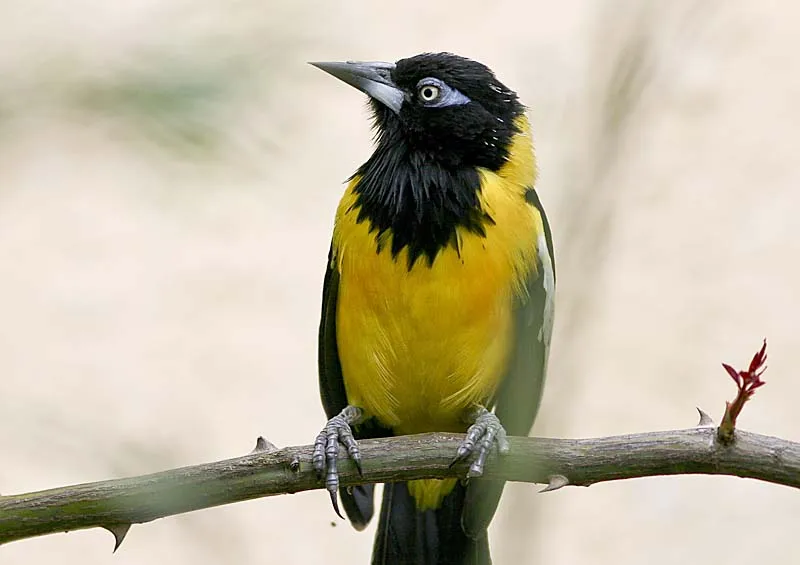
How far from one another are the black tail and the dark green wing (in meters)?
0.08

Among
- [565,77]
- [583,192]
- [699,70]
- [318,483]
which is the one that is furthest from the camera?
[699,70]

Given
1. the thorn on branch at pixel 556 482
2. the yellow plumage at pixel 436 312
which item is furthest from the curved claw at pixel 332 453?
the thorn on branch at pixel 556 482

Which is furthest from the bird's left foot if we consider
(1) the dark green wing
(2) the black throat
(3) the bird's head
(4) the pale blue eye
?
(4) the pale blue eye

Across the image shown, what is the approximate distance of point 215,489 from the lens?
2086mm

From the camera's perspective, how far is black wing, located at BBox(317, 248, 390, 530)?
320 centimetres

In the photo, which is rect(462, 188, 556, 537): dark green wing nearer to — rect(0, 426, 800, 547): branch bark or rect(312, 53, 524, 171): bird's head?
rect(312, 53, 524, 171): bird's head

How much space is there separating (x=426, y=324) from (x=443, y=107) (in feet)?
2.10

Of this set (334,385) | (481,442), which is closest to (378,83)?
(334,385)

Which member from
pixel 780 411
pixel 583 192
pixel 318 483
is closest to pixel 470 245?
pixel 318 483

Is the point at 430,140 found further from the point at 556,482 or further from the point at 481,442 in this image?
the point at 556,482

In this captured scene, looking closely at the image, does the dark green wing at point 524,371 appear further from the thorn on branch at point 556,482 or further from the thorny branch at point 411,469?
the thorn on branch at point 556,482

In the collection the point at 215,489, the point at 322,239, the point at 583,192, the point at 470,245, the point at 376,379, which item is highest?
the point at 322,239

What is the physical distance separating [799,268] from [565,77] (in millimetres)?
1793

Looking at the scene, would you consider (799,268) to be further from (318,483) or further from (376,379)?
(318,483)
